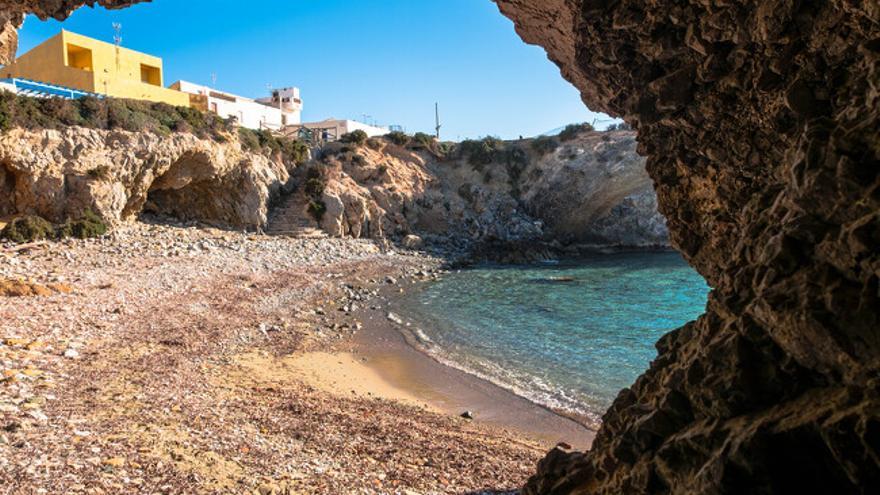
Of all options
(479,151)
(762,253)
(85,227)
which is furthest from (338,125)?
(762,253)

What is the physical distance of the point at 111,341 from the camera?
41.5ft

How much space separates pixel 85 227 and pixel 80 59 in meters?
17.9

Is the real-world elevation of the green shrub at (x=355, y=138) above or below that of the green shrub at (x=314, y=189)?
above

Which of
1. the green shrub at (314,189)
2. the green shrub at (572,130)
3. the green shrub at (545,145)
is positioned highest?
the green shrub at (572,130)

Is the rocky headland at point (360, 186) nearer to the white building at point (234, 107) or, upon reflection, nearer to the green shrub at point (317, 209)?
the green shrub at point (317, 209)

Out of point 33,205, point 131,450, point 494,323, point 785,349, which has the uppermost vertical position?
point 33,205

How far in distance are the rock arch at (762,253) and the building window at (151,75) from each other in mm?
44557

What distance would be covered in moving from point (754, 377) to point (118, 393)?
382 inches

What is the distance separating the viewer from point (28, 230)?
75.8 feet

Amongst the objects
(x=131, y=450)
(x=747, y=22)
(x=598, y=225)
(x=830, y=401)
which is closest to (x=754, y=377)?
(x=830, y=401)

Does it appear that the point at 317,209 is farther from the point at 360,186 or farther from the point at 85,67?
the point at 85,67

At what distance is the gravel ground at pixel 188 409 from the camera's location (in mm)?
6582

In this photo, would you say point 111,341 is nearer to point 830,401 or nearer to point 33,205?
point 830,401

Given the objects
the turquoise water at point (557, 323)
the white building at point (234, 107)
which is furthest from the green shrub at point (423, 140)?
the turquoise water at point (557, 323)
